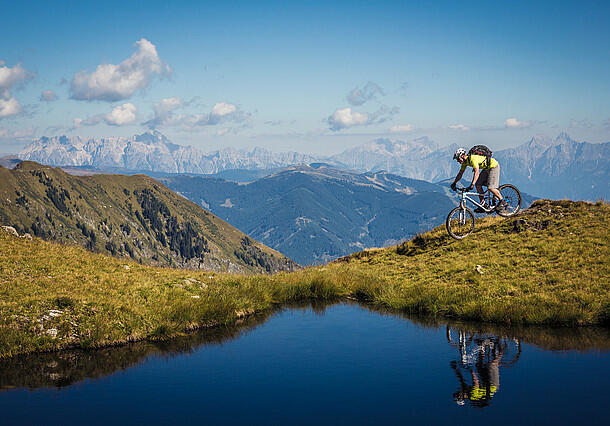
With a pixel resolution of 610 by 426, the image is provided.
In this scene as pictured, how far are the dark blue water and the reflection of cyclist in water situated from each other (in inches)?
1.4

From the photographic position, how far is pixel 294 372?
1480 centimetres

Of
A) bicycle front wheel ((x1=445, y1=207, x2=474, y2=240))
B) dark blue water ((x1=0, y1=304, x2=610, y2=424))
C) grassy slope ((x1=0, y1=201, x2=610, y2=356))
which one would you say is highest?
bicycle front wheel ((x1=445, y1=207, x2=474, y2=240))

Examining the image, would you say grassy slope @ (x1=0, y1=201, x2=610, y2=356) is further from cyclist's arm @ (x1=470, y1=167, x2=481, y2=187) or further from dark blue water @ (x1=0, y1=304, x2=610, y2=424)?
cyclist's arm @ (x1=470, y1=167, x2=481, y2=187)

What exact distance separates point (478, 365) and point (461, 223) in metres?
17.9

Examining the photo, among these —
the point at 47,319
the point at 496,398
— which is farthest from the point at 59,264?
the point at 496,398

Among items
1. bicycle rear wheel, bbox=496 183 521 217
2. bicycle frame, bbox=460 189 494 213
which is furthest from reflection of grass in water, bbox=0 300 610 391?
bicycle rear wheel, bbox=496 183 521 217

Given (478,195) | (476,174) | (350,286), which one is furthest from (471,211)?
(350,286)

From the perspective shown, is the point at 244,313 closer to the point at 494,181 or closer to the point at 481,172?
the point at 481,172

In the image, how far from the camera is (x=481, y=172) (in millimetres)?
27344

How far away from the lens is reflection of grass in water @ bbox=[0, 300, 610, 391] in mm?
14312

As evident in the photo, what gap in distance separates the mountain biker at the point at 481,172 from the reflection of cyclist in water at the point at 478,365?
1080cm

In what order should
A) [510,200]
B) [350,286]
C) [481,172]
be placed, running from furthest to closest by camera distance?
[510,200] → [350,286] → [481,172]

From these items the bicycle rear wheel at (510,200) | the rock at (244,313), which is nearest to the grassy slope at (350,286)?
the rock at (244,313)

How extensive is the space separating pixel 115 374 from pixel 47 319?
4.64 meters
